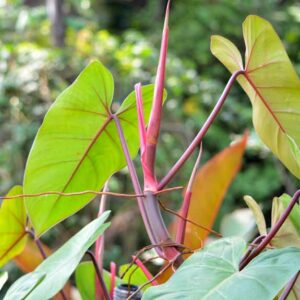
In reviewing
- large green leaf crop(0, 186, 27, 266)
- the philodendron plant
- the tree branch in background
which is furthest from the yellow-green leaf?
the tree branch in background

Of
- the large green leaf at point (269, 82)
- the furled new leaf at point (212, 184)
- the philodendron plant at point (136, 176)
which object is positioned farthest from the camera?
the furled new leaf at point (212, 184)

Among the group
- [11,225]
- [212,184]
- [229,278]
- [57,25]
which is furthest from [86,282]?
[57,25]

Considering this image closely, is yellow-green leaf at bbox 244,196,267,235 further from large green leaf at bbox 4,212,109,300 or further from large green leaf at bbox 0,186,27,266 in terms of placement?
large green leaf at bbox 0,186,27,266

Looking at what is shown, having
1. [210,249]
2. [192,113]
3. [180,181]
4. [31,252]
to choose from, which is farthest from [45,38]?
[210,249]

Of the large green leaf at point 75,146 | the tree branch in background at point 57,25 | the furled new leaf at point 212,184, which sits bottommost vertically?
the furled new leaf at point 212,184

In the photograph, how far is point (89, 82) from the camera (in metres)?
0.76

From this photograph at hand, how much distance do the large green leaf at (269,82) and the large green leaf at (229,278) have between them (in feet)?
0.61

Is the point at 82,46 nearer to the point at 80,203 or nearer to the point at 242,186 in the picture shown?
the point at 242,186

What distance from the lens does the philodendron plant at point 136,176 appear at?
60cm

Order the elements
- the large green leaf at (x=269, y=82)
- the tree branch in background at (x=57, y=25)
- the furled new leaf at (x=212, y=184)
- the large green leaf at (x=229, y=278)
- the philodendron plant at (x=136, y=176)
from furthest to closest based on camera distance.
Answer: the tree branch in background at (x=57, y=25) < the furled new leaf at (x=212, y=184) < the large green leaf at (x=269, y=82) < the philodendron plant at (x=136, y=176) < the large green leaf at (x=229, y=278)

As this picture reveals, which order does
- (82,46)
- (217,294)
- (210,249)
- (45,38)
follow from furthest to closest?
1. (45,38)
2. (82,46)
3. (210,249)
4. (217,294)

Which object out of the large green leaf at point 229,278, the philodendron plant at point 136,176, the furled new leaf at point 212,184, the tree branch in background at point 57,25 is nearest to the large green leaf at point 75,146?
the philodendron plant at point 136,176

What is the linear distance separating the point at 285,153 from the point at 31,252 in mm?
418

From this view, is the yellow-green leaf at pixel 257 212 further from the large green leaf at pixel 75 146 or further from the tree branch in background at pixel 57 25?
the tree branch in background at pixel 57 25
